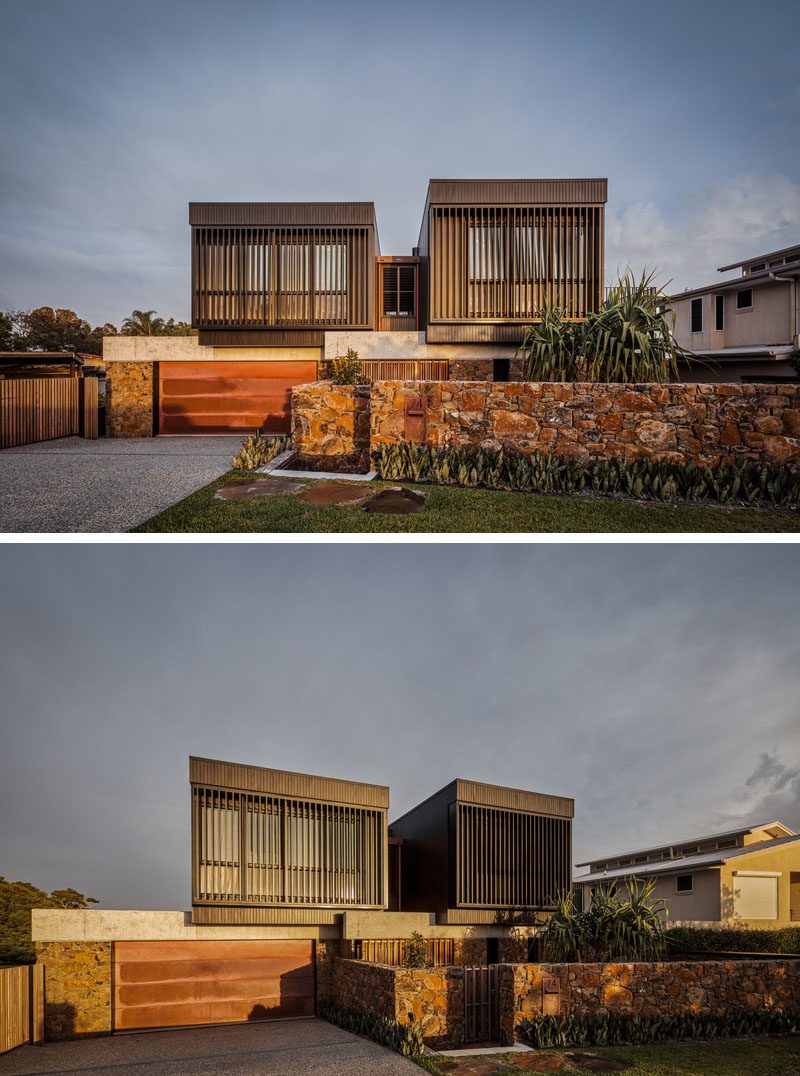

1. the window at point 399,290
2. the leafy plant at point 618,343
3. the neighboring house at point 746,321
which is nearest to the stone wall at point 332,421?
the leafy plant at point 618,343

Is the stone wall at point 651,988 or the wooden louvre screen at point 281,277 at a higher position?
the wooden louvre screen at point 281,277

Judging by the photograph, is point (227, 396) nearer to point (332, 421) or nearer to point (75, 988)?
point (332, 421)

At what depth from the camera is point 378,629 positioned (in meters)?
18.2

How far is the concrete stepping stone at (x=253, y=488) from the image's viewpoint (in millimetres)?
10523

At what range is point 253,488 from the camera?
1098 centimetres

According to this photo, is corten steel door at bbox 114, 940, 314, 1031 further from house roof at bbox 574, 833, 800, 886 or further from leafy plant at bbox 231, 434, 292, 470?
house roof at bbox 574, 833, 800, 886

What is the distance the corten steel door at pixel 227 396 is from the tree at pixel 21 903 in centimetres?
1154

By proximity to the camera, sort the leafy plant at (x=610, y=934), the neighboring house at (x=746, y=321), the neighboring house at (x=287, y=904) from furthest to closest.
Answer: the neighboring house at (x=746, y=321)
the leafy plant at (x=610, y=934)
the neighboring house at (x=287, y=904)

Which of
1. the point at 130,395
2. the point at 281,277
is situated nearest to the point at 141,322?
the point at 130,395

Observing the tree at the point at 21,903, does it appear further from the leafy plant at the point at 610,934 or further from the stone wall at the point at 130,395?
the stone wall at the point at 130,395

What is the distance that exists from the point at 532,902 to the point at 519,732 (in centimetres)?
694

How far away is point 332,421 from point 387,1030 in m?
9.16

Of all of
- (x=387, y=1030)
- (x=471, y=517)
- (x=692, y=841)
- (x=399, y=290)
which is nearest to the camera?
(x=387, y=1030)

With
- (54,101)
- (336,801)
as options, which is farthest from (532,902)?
(54,101)
